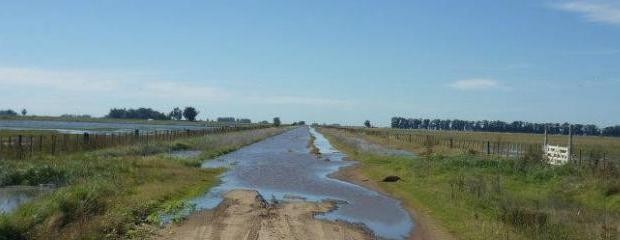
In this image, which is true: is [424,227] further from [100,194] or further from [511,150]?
[511,150]

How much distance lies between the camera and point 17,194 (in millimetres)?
23219

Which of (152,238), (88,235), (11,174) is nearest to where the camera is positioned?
(88,235)

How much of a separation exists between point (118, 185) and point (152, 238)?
28.8 feet

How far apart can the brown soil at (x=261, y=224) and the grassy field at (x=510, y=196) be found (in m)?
3.29

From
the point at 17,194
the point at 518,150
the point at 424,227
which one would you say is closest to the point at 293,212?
the point at 424,227

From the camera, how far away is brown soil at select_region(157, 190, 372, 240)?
15891 mm

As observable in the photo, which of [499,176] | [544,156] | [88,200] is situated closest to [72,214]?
[88,200]

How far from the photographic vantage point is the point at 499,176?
3069 cm

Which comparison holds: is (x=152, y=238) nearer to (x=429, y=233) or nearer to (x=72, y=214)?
(x=72, y=214)

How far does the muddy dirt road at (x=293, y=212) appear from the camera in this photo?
16500mm

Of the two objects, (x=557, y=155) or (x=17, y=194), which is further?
(x=557, y=155)

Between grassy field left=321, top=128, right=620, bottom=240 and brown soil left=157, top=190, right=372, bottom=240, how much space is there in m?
3.29

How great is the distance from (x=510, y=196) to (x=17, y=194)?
56.8 feet

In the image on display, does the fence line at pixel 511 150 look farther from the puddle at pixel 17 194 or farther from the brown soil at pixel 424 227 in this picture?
the puddle at pixel 17 194
